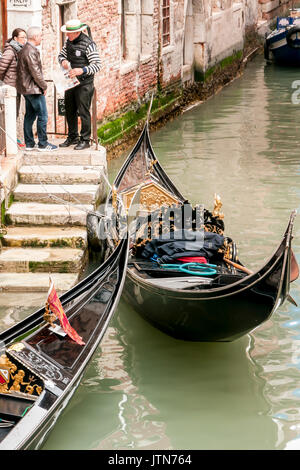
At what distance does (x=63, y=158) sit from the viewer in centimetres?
727

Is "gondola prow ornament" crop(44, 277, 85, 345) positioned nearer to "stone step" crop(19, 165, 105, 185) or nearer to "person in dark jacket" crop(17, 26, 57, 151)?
"stone step" crop(19, 165, 105, 185)

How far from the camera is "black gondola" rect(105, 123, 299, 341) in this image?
4.82 m

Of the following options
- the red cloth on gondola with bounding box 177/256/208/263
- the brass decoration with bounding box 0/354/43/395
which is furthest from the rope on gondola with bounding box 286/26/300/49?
the brass decoration with bounding box 0/354/43/395

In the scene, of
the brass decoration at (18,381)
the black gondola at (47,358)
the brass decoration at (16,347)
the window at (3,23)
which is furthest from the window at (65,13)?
the brass decoration at (18,381)

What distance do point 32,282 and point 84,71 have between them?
183cm

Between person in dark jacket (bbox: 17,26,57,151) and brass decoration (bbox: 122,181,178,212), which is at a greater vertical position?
person in dark jacket (bbox: 17,26,57,151)

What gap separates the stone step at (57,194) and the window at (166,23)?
532 cm

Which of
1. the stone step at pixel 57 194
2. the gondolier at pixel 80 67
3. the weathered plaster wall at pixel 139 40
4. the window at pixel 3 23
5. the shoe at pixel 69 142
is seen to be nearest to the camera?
the stone step at pixel 57 194

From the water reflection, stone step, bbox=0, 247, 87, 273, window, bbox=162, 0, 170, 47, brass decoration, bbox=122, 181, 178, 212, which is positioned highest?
window, bbox=162, 0, 170, 47

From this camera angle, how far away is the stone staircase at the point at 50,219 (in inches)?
247

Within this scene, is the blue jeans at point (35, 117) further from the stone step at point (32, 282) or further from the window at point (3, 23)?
the stone step at point (32, 282)

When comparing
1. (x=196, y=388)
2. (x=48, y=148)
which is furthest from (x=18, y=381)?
(x=48, y=148)

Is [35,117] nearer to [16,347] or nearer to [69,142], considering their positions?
[69,142]

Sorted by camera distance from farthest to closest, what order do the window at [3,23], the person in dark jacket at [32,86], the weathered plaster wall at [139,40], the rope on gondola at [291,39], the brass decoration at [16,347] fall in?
1. the rope on gondola at [291,39]
2. the weathered plaster wall at [139,40]
3. the window at [3,23]
4. the person in dark jacket at [32,86]
5. the brass decoration at [16,347]
